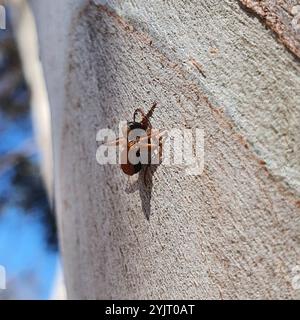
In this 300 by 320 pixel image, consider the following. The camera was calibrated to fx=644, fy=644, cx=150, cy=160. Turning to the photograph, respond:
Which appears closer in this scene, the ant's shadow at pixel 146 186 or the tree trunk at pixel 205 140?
the tree trunk at pixel 205 140

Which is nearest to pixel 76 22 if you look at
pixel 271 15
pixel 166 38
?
pixel 166 38

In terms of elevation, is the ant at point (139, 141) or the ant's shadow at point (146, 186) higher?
the ant at point (139, 141)

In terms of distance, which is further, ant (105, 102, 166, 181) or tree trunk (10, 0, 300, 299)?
ant (105, 102, 166, 181)

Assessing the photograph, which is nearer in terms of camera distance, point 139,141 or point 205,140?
point 205,140

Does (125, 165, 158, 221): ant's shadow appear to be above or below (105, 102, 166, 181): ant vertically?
below

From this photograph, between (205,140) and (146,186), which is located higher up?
(205,140)
